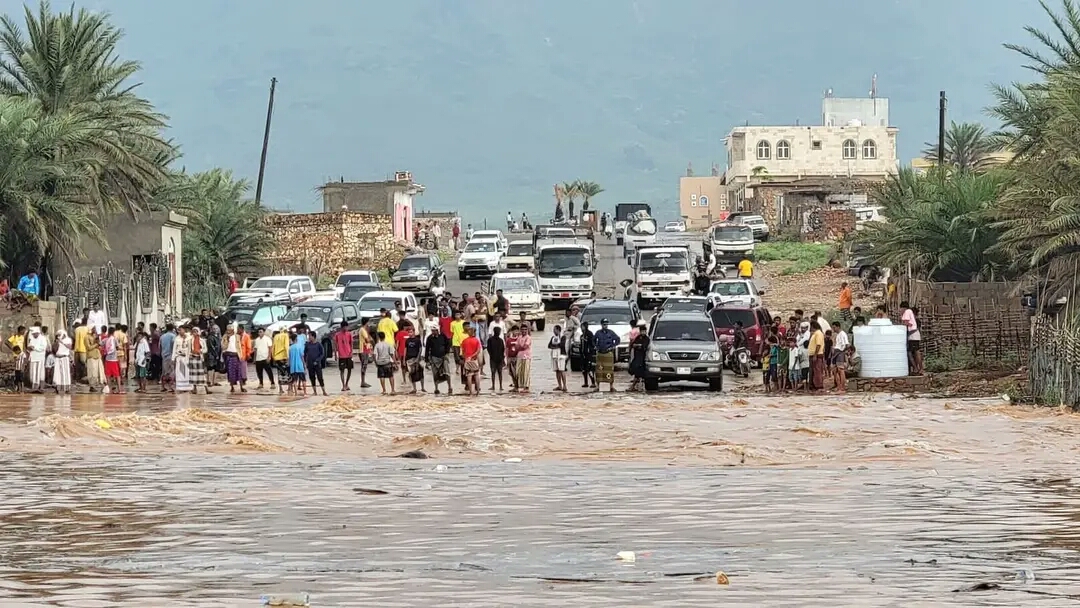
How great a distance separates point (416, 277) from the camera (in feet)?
198

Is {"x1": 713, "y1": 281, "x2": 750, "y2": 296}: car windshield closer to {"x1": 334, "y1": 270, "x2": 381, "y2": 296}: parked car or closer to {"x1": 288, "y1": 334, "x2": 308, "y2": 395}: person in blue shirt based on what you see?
{"x1": 334, "y1": 270, "x2": 381, "y2": 296}: parked car

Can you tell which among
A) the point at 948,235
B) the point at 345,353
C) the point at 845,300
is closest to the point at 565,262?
the point at 845,300

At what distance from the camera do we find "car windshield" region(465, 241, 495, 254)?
69688mm

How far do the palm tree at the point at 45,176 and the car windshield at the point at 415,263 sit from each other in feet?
61.4

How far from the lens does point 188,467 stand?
1988cm

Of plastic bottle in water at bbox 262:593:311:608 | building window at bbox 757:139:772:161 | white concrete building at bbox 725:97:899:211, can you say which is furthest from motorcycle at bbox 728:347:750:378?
building window at bbox 757:139:772:161

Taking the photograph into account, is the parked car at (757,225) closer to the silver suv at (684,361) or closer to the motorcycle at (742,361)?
the motorcycle at (742,361)

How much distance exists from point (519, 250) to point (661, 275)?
36.5 feet

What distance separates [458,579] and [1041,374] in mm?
17508

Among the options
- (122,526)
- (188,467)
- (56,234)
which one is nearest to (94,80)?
(56,234)

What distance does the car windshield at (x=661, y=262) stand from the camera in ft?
179

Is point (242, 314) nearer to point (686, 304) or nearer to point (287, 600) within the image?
point (686, 304)

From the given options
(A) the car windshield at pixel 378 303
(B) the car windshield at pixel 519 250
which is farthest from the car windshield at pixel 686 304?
(B) the car windshield at pixel 519 250

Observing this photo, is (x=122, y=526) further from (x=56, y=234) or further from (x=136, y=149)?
(x=136, y=149)
